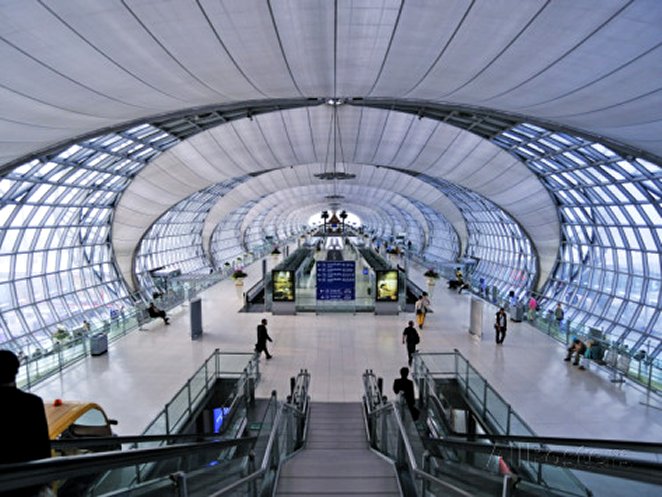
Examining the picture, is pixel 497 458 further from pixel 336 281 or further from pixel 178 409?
pixel 336 281

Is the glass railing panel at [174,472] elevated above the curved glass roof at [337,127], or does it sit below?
below

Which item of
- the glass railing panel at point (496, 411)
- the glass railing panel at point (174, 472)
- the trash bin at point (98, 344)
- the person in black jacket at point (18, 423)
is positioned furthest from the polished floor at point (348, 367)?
the person in black jacket at point (18, 423)

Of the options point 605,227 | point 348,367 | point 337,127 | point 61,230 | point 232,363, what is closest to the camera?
point 232,363

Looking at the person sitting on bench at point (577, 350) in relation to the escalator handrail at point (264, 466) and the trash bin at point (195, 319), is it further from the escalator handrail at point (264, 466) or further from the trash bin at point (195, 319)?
the trash bin at point (195, 319)

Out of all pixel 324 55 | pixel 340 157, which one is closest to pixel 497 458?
pixel 324 55

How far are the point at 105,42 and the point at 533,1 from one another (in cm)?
845

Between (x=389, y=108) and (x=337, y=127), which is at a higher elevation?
(x=389, y=108)

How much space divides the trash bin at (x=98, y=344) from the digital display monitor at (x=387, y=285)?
10568mm

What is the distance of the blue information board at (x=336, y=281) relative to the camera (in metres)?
18.0

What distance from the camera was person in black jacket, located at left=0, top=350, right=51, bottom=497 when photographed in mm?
2092

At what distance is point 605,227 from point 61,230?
3700cm

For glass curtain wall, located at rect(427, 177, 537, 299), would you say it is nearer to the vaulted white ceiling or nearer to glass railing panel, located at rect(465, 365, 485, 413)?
the vaulted white ceiling

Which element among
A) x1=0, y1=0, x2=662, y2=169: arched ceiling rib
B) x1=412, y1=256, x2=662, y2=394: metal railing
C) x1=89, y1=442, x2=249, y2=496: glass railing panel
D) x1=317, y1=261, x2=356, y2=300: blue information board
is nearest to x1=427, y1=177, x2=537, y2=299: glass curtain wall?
x1=412, y1=256, x2=662, y2=394: metal railing

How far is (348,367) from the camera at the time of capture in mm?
12062
